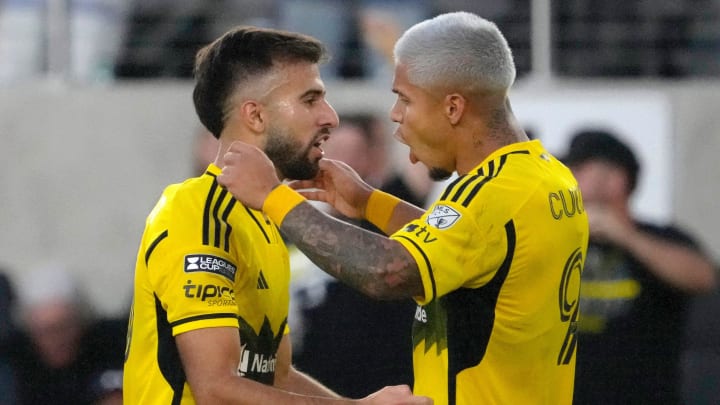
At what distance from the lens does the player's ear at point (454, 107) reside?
12.0 feet

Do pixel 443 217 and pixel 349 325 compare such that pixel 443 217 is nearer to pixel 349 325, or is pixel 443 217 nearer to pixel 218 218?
pixel 218 218

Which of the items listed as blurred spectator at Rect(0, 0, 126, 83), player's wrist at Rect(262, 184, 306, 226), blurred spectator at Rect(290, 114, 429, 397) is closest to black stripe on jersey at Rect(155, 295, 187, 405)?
player's wrist at Rect(262, 184, 306, 226)

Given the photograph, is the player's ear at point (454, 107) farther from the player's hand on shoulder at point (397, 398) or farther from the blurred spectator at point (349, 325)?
the blurred spectator at point (349, 325)

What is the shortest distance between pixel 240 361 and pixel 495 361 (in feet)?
2.17

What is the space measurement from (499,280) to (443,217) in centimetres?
24

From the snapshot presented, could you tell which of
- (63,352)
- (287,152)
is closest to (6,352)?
(63,352)

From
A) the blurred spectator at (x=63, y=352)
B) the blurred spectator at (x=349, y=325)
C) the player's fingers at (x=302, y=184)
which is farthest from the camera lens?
the blurred spectator at (x=63, y=352)

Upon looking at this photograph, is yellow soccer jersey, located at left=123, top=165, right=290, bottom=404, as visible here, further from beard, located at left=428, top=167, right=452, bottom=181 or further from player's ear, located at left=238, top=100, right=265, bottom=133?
beard, located at left=428, top=167, right=452, bottom=181

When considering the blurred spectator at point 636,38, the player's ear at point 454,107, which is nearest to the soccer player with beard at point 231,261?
the player's ear at point 454,107

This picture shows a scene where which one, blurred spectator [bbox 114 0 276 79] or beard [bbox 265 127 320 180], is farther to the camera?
blurred spectator [bbox 114 0 276 79]

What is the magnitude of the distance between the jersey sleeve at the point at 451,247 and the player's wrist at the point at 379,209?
2.29 ft

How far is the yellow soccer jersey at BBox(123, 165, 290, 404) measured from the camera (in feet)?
11.3

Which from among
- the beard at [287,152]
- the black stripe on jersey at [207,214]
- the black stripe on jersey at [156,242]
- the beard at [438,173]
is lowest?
the black stripe on jersey at [156,242]

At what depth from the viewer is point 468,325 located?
3582mm
